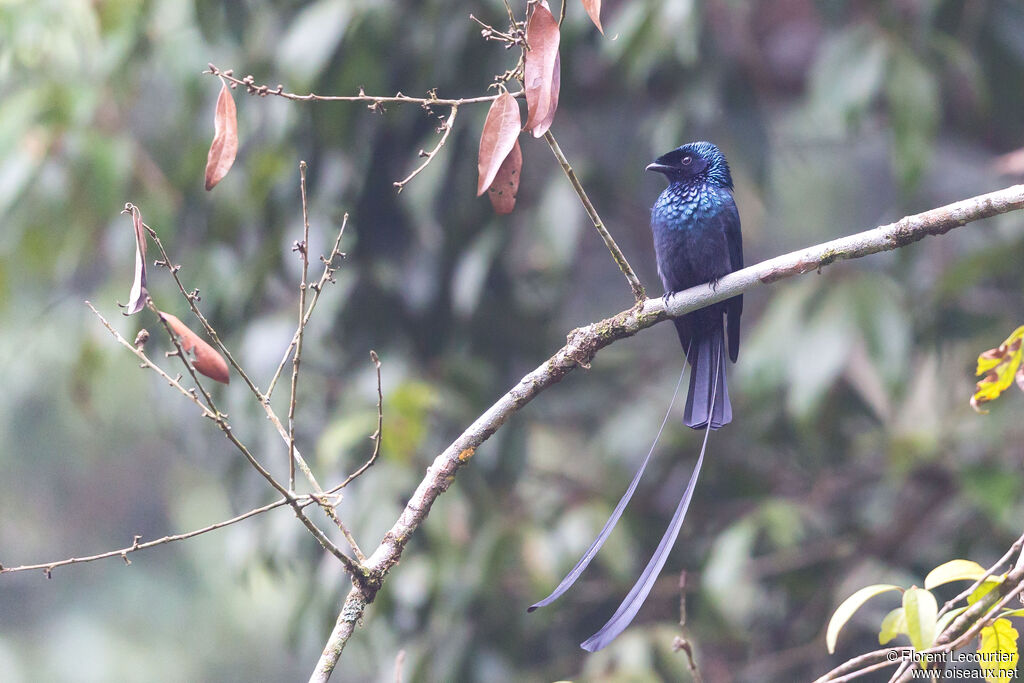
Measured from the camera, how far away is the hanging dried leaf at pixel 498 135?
1284 millimetres

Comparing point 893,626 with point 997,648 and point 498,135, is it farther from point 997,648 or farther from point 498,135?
point 498,135

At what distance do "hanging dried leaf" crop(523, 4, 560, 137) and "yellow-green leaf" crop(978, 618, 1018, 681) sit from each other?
2.77ft

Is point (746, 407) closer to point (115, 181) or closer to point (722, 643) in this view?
point (722, 643)

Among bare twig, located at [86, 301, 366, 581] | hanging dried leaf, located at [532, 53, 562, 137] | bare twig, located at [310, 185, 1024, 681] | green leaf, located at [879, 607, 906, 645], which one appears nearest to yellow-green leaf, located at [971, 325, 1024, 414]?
bare twig, located at [310, 185, 1024, 681]

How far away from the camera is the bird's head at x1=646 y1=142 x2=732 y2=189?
2279 mm

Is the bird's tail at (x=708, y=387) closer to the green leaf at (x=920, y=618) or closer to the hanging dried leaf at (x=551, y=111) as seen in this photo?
the green leaf at (x=920, y=618)

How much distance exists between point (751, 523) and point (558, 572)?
0.57m

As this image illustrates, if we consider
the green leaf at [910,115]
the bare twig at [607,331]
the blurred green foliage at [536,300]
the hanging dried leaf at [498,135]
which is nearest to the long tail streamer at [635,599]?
the bare twig at [607,331]

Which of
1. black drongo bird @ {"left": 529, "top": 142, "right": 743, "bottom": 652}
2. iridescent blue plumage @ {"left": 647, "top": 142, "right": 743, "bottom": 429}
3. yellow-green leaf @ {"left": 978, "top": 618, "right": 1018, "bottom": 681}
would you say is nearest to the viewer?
yellow-green leaf @ {"left": 978, "top": 618, "right": 1018, "bottom": 681}

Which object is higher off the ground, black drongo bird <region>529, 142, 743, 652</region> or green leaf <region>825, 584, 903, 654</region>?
black drongo bird <region>529, 142, 743, 652</region>

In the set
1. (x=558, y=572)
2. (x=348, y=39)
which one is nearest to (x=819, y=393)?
(x=558, y=572)

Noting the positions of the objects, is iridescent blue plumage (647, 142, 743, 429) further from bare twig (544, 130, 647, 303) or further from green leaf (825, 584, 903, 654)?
green leaf (825, 584, 903, 654)

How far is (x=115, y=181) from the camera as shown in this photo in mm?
2988

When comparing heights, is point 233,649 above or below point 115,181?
above
